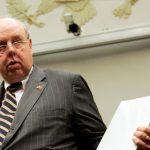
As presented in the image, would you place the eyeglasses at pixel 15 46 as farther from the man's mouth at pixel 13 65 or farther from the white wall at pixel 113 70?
the white wall at pixel 113 70

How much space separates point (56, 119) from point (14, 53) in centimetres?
45

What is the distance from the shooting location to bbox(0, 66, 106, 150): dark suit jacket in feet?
A: 5.19

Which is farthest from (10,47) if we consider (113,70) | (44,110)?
(113,70)

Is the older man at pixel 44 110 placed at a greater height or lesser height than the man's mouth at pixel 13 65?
lesser

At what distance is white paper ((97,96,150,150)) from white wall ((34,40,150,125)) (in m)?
0.87

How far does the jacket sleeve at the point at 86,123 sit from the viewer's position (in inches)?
64.4

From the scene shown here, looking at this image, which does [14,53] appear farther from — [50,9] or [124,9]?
[124,9]

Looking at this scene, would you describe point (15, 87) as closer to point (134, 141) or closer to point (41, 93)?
point (41, 93)

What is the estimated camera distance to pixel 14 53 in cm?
185

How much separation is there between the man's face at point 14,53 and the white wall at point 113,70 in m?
0.50

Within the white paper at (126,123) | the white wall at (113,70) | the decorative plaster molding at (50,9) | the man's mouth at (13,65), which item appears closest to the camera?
the white paper at (126,123)

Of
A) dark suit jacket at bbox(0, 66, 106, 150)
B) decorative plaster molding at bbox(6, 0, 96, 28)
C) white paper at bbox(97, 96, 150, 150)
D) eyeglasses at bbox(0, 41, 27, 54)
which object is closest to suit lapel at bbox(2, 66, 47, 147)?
dark suit jacket at bbox(0, 66, 106, 150)

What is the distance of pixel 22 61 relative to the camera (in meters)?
→ 1.85

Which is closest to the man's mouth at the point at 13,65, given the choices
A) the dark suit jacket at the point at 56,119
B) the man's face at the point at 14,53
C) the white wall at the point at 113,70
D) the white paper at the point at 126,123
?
the man's face at the point at 14,53
